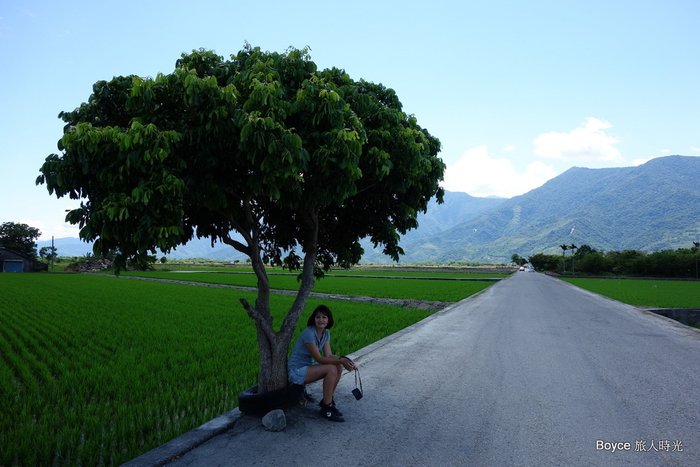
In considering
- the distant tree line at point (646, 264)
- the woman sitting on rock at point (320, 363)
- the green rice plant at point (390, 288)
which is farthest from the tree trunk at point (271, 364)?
the distant tree line at point (646, 264)

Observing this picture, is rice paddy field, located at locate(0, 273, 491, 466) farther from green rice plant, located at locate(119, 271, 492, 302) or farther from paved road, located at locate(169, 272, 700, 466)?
green rice plant, located at locate(119, 271, 492, 302)

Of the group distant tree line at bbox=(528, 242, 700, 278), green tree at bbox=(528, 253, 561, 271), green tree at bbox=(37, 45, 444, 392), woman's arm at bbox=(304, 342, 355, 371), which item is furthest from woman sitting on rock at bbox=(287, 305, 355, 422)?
green tree at bbox=(528, 253, 561, 271)

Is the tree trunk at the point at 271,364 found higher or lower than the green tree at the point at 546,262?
lower

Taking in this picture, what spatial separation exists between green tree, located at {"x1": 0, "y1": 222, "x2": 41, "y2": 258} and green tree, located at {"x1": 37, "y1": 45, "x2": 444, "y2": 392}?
295 feet

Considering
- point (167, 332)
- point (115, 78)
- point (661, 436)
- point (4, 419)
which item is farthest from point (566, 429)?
point (167, 332)

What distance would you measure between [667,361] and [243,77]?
9838mm

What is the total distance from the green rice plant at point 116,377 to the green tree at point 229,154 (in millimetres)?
1575

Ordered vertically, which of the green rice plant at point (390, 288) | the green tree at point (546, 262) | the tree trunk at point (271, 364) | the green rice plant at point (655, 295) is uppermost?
the green tree at point (546, 262)

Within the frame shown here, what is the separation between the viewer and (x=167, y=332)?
12320 mm

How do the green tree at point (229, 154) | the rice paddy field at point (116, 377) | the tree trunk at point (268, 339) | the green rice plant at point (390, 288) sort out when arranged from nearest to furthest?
the green tree at point (229, 154) → the rice paddy field at point (116, 377) → the tree trunk at point (268, 339) → the green rice plant at point (390, 288)

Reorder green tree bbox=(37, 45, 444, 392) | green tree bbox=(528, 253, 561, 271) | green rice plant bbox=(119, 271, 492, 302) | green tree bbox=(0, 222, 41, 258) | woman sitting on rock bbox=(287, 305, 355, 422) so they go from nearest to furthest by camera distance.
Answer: green tree bbox=(37, 45, 444, 392) < woman sitting on rock bbox=(287, 305, 355, 422) < green rice plant bbox=(119, 271, 492, 302) < green tree bbox=(0, 222, 41, 258) < green tree bbox=(528, 253, 561, 271)

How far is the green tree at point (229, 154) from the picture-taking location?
3857 mm

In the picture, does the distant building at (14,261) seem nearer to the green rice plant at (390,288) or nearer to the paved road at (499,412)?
the green rice plant at (390,288)

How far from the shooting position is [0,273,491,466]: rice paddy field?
180 inches
